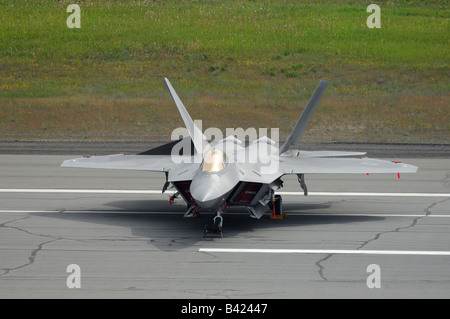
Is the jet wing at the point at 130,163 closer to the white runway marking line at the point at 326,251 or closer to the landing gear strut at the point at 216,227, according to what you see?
the landing gear strut at the point at 216,227

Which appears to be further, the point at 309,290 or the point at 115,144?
the point at 115,144

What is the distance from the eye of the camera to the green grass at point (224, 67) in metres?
40.4

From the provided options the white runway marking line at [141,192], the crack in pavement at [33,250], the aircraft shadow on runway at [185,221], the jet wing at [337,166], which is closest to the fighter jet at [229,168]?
the jet wing at [337,166]

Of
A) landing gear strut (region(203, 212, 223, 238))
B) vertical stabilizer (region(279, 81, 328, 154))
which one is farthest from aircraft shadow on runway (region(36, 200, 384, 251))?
vertical stabilizer (region(279, 81, 328, 154))

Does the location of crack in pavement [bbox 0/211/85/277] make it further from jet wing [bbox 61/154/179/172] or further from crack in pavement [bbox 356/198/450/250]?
crack in pavement [bbox 356/198/450/250]

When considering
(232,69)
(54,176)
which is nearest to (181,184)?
(54,176)

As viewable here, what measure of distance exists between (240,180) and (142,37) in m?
46.5

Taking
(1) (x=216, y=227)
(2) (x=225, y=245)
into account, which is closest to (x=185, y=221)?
(1) (x=216, y=227)

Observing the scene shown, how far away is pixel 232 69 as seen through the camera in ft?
175

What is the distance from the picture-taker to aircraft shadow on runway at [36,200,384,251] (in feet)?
51.8

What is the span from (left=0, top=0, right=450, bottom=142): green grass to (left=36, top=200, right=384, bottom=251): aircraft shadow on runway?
17.8m

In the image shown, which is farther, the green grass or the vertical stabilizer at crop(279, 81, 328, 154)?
the green grass

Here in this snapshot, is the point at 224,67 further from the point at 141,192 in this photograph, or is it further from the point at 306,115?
the point at 306,115
